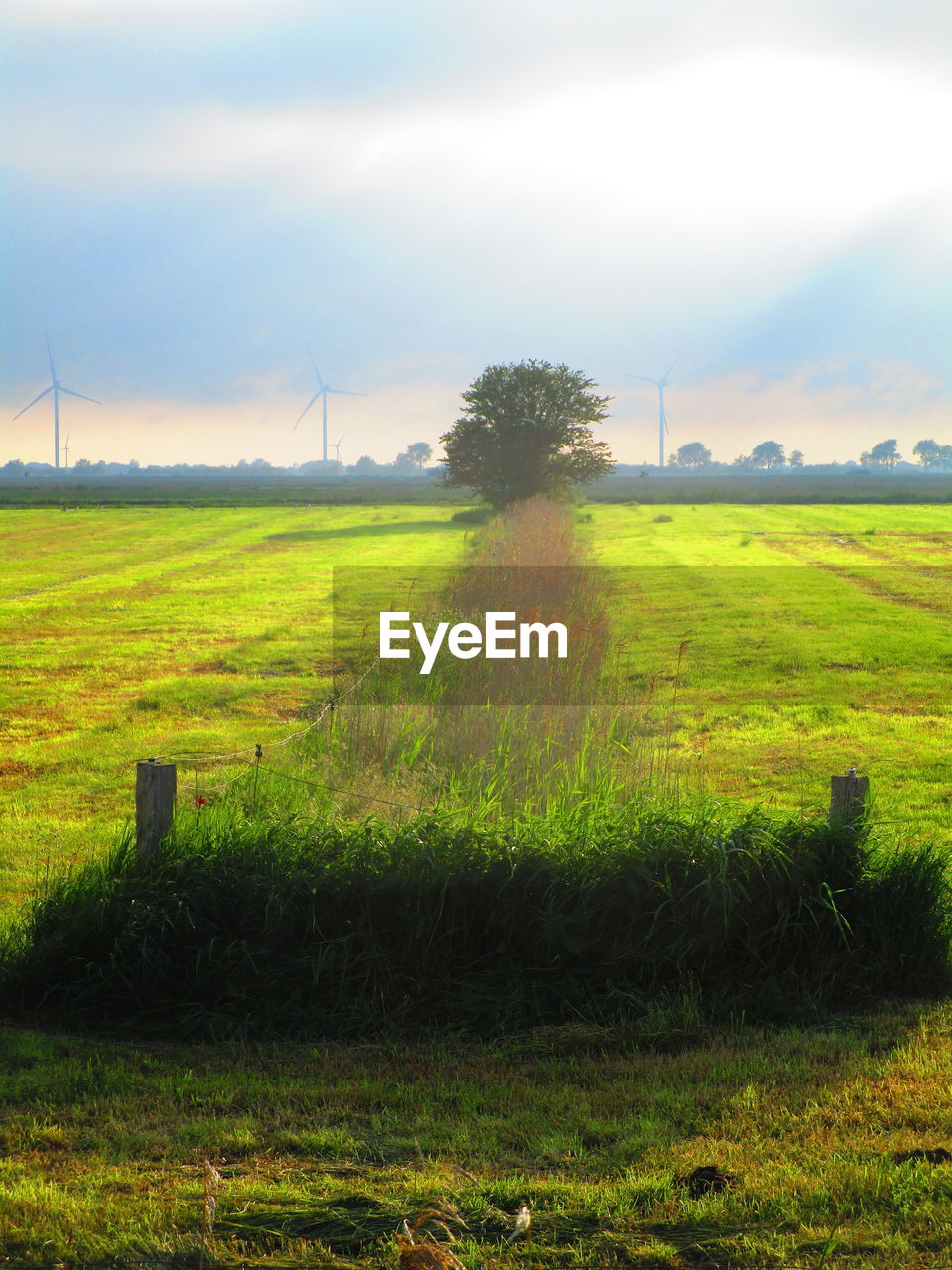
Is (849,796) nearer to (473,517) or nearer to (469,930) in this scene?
(469,930)

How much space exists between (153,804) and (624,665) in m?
11.9

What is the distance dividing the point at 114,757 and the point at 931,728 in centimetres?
969

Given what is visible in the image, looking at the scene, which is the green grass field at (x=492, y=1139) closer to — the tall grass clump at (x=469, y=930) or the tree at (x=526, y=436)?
the tall grass clump at (x=469, y=930)

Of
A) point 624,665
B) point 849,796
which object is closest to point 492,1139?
point 849,796

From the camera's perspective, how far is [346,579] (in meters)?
33.2

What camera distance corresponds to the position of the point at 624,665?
17.7m

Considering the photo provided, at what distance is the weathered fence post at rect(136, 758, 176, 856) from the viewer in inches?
257

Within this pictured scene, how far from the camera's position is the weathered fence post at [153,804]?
257 inches

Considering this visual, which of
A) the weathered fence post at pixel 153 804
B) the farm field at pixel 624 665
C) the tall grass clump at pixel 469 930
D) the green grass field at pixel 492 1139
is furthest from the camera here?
the farm field at pixel 624 665

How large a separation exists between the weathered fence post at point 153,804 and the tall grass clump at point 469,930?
0.11 m

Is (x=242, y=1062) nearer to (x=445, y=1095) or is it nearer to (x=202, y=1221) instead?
(x=445, y=1095)

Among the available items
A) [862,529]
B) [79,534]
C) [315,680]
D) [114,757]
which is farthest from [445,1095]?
[79,534]

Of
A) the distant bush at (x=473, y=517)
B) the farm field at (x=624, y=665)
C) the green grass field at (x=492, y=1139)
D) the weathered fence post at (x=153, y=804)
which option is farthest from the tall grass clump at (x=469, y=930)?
the distant bush at (x=473, y=517)

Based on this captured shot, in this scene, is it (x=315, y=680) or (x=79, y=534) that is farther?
(x=79, y=534)
